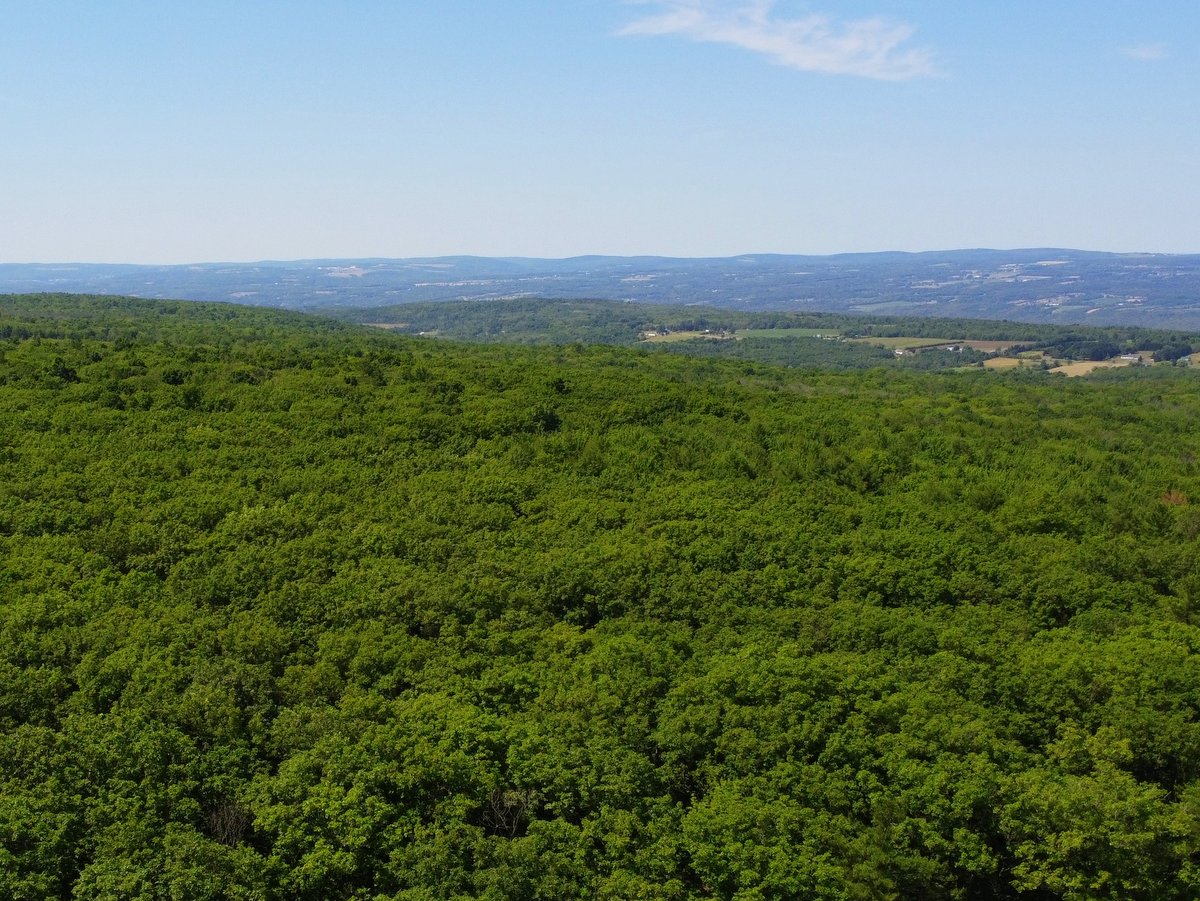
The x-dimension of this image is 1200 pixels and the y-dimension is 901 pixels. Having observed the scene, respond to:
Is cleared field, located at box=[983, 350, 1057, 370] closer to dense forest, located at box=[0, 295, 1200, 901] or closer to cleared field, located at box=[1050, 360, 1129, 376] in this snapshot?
cleared field, located at box=[1050, 360, 1129, 376]

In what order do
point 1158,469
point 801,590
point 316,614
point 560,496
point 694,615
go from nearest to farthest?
point 316,614 < point 694,615 < point 801,590 < point 560,496 < point 1158,469

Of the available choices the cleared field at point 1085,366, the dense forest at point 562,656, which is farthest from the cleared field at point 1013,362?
the dense forest at point 562,656

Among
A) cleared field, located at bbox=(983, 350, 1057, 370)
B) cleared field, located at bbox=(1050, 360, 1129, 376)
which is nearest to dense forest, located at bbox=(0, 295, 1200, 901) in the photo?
cleared field, located at bbox=(1050, 360, 1129, 376)

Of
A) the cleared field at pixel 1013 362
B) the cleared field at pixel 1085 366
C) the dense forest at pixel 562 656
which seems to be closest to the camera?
the dense forest at pixel 562 656

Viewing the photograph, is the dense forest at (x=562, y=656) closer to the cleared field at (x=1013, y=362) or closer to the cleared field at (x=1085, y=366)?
the cleared field at (x=1085, y=366)

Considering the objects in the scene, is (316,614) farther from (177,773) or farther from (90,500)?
(90,500)

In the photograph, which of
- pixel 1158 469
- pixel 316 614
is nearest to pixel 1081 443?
pixel 1158 469

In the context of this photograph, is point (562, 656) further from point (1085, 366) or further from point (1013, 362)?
point (1085, 366)

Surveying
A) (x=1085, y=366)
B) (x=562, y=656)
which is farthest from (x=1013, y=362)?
(x=562, y=656)
